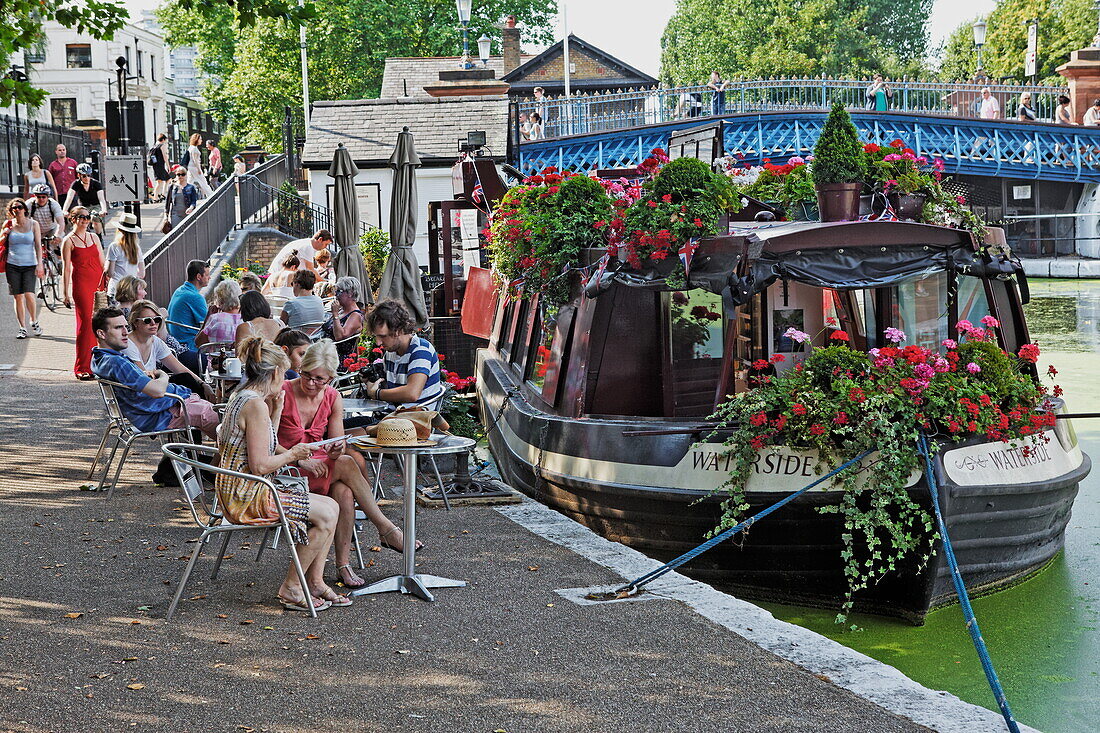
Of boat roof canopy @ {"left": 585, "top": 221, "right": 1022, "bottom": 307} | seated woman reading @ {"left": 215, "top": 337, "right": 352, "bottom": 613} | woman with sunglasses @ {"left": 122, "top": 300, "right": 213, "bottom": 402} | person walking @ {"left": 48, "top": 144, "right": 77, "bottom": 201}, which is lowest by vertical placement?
seated woman reading @ {"left": 215, "top": 337, "right": 352, "bottom": 613}

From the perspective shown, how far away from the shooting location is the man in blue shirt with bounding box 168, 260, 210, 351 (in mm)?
11883

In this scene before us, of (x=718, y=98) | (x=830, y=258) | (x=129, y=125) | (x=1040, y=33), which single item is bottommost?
(x=830, y=258)

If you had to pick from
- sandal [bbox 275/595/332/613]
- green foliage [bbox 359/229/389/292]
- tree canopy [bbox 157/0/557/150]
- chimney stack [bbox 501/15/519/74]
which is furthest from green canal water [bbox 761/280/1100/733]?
chimney stack [bbox 501/15/519/74]

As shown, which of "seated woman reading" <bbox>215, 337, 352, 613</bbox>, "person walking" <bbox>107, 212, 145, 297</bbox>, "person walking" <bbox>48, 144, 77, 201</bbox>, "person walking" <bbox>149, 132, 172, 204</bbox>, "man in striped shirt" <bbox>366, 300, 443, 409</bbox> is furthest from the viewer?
"person walking" <bbox>149, 132, 172, 204</bbox>

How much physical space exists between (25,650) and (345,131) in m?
31.8

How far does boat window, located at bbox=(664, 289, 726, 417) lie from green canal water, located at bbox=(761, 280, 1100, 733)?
1.56 m

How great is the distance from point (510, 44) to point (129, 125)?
1799 inches

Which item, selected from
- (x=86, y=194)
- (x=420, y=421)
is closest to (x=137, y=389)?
(x=420, y=421)

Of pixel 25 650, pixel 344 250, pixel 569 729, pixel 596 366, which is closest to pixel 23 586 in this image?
pixel 25 650

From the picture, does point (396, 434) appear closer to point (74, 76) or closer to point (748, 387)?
point (748, 387)

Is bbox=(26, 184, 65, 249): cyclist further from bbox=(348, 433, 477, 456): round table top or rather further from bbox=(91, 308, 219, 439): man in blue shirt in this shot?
bbox=(348, 433, 477, 456): round table top

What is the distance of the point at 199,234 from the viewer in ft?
71.7

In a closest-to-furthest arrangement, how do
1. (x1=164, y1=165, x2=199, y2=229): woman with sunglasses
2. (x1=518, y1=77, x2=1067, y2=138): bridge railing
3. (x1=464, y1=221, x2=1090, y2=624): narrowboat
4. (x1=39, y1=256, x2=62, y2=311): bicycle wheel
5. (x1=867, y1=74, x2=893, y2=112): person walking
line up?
(x1=464, y1=221, x2=1090, y2=624): narrowboat < (x1=39, y1=256, x2=62, y2=311): bicycle wheel < (x1=164, y1=165, x2=199, y2=229): woman with sunglasses < (x1=867, y1=74, x2=893, y2=112): person walking < (x1=518, y1=77, x2=1067, y2=138): bridge railing

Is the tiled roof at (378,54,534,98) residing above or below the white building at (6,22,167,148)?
below
